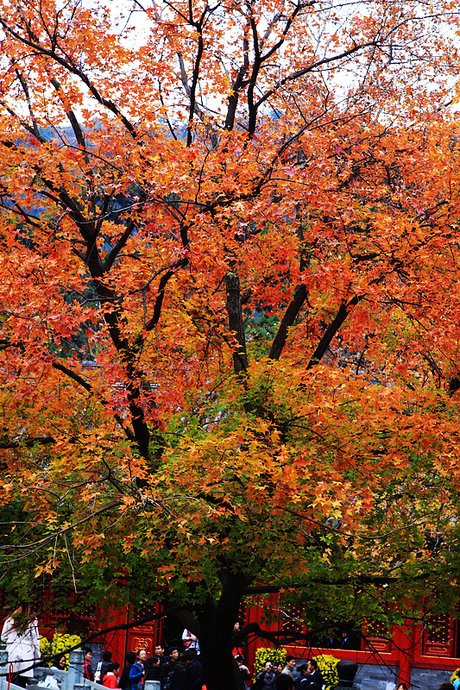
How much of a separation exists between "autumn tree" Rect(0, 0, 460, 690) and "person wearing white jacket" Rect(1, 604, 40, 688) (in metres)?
0.47

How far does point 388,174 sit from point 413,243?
2.14m

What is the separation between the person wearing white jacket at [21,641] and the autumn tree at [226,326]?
1.55 feet

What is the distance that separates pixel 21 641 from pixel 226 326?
19.0 feet

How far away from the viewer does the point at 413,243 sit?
1362cm

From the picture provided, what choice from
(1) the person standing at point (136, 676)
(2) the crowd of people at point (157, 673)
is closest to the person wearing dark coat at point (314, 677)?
(2) the crowd of people at point (157, 673)

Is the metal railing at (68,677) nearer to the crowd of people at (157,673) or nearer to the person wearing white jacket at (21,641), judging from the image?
Result: the person wearing white jacket at (21,641)

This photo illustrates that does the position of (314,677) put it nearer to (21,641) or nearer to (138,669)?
(138,669)

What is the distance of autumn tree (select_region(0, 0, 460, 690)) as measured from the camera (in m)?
12.4

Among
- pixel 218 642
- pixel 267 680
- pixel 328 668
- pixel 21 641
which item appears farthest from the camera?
pixel 328 668

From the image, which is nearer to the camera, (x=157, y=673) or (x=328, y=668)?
(x=157, y=673)

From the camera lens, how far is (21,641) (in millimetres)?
13938

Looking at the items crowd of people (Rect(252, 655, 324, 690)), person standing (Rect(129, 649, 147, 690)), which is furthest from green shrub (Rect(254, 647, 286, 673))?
person standing (Rect(129, 649, 147, 690))

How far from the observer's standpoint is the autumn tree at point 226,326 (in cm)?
1244

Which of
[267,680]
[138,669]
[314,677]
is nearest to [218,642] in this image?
[138,669]
